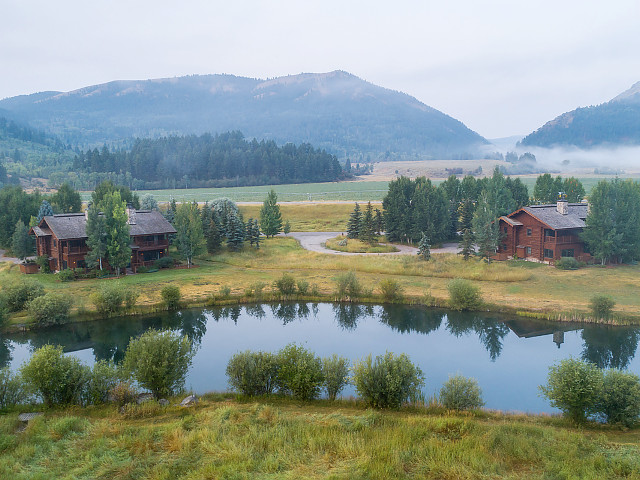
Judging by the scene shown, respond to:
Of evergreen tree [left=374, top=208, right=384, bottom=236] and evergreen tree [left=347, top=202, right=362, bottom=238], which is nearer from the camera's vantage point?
evergreen tree [left=347, top=202, right=362, bottom=238]

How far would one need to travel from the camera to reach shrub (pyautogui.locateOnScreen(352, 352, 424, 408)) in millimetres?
18609

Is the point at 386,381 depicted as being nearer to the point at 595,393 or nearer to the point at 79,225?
the point at 595,393

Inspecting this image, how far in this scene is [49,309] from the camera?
Result: 2952 centimetres

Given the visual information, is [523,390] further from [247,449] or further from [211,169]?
[211,169]

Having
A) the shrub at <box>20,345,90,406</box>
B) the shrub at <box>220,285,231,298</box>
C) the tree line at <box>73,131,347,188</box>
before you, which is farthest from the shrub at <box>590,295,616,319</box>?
the tree line at <box>73,131,347,188</box>

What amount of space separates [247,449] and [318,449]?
209 cm

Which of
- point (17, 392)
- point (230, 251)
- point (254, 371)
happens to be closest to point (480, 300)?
point (254, 371)

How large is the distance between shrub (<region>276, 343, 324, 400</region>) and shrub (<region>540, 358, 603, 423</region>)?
8.27 meters

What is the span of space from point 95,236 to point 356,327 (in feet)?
77.0

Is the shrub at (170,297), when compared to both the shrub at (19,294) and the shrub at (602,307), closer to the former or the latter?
the shrub at (19,294)

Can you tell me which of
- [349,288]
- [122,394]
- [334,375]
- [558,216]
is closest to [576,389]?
[334,375]

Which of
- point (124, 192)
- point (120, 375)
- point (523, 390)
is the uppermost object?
point (124, 192)

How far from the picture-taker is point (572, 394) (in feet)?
56.2

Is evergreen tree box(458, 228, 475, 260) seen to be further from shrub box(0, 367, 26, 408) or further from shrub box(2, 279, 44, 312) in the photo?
shrub box(0, 367, 26, 408)
